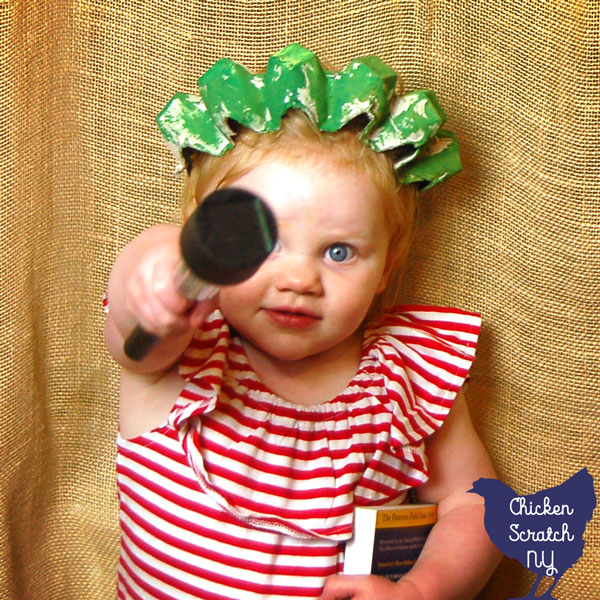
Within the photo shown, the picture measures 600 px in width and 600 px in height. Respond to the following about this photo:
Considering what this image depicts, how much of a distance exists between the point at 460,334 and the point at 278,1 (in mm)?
410

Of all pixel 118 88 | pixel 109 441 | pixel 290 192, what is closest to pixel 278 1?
pixel 118 88

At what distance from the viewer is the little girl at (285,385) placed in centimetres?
72

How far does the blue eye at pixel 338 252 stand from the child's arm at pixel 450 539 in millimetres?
239

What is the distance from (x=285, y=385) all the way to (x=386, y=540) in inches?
6.9

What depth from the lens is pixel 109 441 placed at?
39.0 inches

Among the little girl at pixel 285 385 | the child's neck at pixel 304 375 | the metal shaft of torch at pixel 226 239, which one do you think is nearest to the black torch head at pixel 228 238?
the metal shaft of torch at pixel 226 239

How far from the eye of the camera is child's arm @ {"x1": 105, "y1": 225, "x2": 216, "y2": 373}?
21.6 inches

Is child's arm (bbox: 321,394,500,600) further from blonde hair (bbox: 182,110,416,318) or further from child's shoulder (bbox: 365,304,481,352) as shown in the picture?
blonde hair (bbox: 182,110,416,318)

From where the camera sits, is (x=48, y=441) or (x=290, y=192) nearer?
(x=290, y=192)

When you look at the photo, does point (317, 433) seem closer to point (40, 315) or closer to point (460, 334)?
point (460, 334)

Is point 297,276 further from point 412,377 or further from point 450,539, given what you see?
point 450,539

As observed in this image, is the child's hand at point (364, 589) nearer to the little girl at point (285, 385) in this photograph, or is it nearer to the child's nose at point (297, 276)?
the little girl at point (285, 385)

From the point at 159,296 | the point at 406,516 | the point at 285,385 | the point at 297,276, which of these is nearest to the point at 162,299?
the point at 159,296

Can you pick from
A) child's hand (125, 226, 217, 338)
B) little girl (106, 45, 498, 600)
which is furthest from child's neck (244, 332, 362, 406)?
child's hand (125, 226, 217, 338)
